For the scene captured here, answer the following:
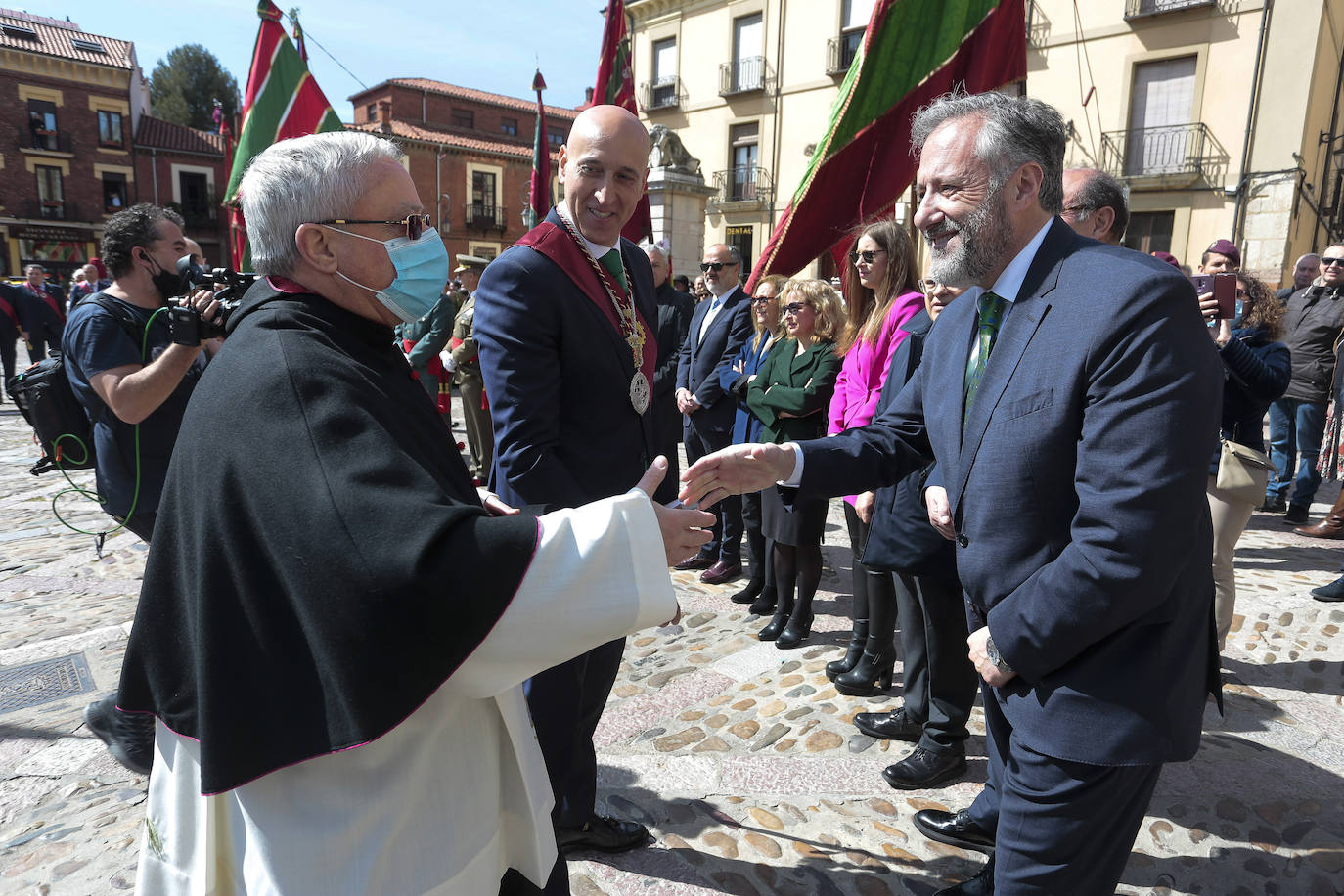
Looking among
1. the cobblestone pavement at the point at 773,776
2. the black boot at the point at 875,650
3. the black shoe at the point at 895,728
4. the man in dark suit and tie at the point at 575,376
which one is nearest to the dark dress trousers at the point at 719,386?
the cobblestone pavement at the point at 773,776

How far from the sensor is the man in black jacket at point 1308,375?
660 cm

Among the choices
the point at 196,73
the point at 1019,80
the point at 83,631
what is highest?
the point at 196,73

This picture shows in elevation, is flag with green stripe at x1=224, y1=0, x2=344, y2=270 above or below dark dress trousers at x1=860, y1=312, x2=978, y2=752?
above

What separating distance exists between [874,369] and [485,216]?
115 ft

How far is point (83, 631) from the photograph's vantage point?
14.6 feet

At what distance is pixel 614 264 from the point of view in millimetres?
2721

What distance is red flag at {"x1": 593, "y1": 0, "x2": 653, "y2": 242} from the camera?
21.8ft

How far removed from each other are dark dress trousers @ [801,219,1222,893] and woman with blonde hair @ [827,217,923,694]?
1836 mm

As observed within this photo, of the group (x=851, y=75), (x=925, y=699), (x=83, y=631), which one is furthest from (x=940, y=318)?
(x=83, y=631)

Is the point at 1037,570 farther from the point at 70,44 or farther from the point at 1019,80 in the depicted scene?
the point at 70,44

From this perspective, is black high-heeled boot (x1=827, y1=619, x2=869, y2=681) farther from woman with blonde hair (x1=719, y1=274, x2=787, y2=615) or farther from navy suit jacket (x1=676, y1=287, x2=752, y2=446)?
navy suit jacket (x1=676, y1=287, x2=752, y2=446)

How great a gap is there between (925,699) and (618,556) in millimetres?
2502

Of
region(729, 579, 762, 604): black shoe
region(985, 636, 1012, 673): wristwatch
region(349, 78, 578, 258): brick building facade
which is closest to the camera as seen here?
region(985, 636, 1012, 673): wristwatch

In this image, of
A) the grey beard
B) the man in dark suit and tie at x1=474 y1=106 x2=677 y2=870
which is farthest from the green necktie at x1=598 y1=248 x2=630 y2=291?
the grey beard
